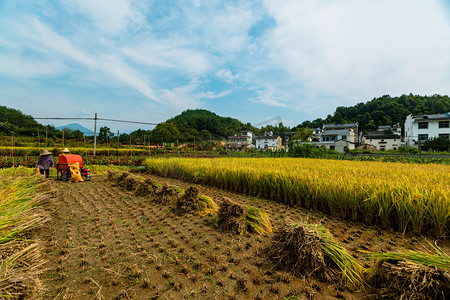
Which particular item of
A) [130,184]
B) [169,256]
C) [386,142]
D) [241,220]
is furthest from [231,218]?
[386,142]

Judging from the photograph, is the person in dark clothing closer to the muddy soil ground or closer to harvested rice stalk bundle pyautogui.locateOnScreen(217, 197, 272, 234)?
the muddy soil ground

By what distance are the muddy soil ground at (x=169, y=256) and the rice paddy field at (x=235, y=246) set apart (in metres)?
0.01

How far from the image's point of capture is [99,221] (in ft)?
10.7

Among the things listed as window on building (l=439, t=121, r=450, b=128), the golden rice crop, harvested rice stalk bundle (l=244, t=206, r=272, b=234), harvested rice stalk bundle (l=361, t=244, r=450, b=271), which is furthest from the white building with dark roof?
harvested rice stalk bundle (l=361, t=244, r=450, b=271)

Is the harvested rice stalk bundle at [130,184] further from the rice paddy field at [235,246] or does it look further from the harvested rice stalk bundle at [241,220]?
the harvested rice stalk bundle at [241,220]

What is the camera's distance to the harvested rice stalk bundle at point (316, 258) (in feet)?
5.73

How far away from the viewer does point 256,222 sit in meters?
2.83

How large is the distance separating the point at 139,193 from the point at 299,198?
379 cm

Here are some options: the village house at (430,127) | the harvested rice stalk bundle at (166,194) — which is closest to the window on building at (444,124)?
the village house at (430,127)

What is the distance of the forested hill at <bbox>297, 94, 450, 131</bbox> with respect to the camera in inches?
1894

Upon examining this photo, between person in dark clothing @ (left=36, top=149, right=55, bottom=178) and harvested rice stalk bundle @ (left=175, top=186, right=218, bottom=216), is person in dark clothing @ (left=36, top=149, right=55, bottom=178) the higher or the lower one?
the higher one

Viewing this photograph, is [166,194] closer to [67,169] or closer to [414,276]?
[414,276]

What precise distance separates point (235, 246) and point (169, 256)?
765mm

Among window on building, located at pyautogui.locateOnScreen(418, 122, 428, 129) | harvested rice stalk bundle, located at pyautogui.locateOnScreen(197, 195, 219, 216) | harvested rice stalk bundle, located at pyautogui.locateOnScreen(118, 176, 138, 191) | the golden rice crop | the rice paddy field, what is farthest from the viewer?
window on building, located at pyautogui.locateOnScreen(418, 122, 428, 129)
